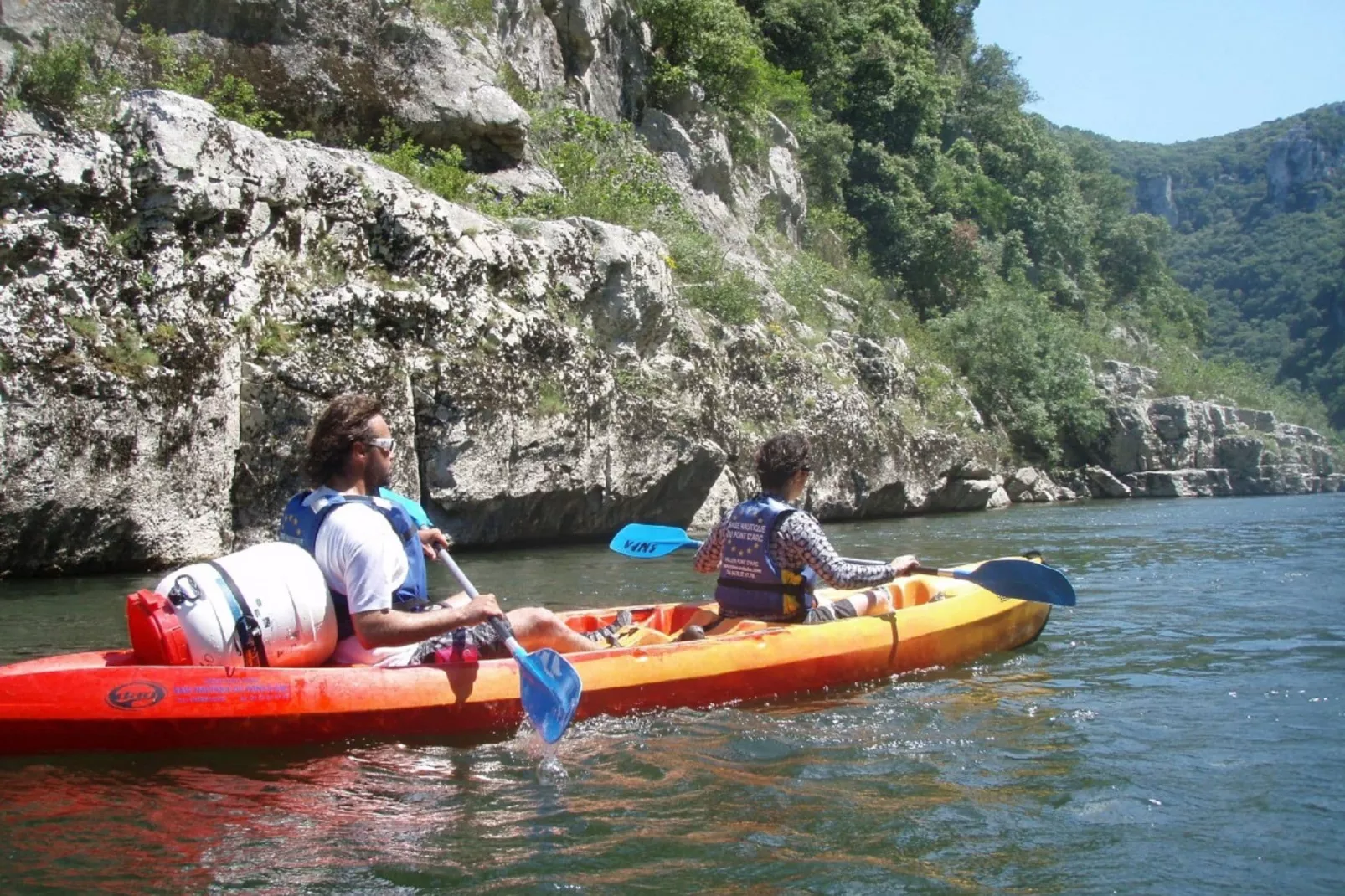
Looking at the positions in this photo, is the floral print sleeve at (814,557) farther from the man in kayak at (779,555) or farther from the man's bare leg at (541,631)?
the man's bare leg at (541,631)

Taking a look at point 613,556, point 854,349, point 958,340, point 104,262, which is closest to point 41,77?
point 104,262

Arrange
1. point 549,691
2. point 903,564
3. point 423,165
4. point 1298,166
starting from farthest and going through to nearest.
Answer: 1. point 1298,166
2. point 423,165
3. point 903,564
4. point 549,691

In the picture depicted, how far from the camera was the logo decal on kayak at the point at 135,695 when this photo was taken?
151 inches

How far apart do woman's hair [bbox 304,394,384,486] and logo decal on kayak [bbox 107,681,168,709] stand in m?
0.88

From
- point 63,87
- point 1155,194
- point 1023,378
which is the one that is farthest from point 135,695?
point 1155,194

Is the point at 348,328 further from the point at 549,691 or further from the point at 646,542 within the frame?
the point at 549,691

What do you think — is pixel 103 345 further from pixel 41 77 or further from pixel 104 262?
pixel 41 77

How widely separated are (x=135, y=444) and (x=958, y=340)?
1759 centimetres

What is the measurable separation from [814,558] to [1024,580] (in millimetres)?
1352

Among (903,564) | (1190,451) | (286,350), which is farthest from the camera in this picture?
(1190,451)

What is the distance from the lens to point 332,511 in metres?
3.86

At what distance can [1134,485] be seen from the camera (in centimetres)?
2458

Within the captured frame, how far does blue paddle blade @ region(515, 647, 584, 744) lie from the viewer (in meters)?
3.97

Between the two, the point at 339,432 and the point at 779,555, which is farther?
the point at 779,555
